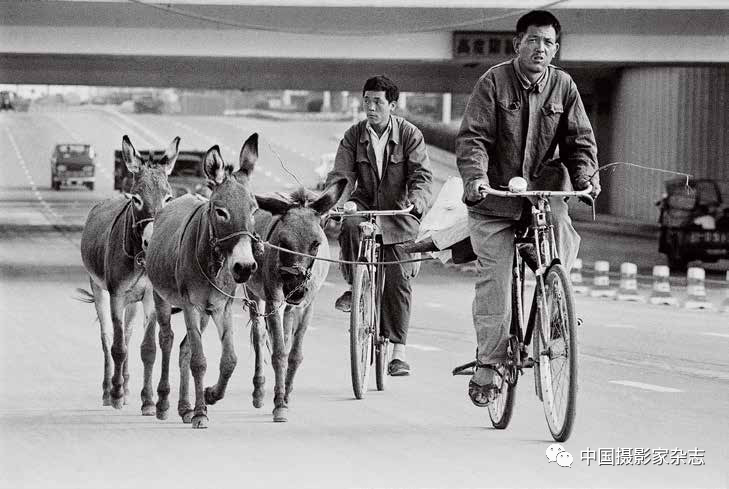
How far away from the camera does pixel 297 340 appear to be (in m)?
11.7

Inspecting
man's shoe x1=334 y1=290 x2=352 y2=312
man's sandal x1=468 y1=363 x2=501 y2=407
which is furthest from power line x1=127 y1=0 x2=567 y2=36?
man's sandal x1=468 y1=363 x2=501 y2=407

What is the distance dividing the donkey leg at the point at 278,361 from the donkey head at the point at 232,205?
0.81 meters

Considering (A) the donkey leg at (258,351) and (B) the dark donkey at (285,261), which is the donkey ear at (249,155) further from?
(A) the donkey leg at (258,351)

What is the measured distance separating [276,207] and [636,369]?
15.1ft

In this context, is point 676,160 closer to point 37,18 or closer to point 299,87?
point 299,87

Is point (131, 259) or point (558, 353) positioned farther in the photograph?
point (131, 259)

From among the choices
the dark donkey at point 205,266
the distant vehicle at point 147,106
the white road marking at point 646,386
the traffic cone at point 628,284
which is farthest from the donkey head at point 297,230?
the distant vehicle at point 147,106

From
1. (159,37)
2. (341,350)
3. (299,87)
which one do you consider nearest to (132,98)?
(299,87)

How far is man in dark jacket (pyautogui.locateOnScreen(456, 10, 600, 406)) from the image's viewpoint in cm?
972

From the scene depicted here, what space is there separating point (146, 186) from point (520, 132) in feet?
10.3

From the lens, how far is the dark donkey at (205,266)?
10.2 metres

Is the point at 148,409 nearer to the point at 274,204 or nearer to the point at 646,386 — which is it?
the point at 274,204

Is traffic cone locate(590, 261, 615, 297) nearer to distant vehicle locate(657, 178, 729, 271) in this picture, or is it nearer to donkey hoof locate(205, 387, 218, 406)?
distant vehicle locate(657, 178, 729, 271)

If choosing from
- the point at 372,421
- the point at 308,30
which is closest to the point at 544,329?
the point at 372,421
